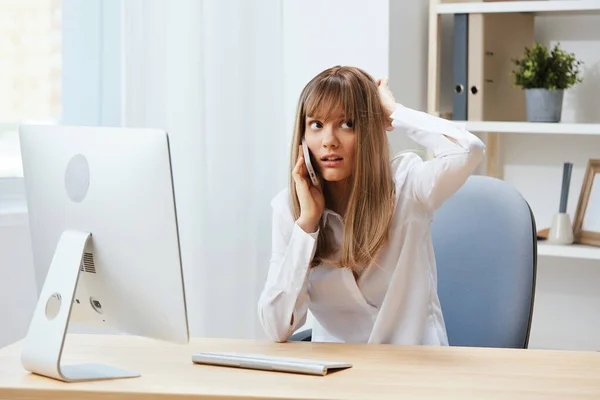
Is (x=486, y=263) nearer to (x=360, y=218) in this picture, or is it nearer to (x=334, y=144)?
(x=360, y=218)

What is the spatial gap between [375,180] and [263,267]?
1170 millimetres

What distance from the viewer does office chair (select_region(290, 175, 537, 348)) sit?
1833 millimetres

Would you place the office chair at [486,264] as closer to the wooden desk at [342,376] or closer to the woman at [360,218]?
the woman at [360,218]

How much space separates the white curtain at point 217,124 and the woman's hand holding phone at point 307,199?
0.83 meters

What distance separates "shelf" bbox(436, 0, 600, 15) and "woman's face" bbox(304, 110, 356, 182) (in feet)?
3.54

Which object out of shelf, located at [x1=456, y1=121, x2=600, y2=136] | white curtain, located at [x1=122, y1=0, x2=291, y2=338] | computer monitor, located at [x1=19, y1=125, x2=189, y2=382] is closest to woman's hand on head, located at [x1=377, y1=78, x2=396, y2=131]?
computer monitor, located at [x1=19, y1=125, x2=189, y2=382]

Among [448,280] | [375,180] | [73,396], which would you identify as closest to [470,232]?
[448,280]

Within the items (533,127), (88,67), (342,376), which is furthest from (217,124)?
(342,376)

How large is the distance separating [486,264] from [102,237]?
0.85 metres

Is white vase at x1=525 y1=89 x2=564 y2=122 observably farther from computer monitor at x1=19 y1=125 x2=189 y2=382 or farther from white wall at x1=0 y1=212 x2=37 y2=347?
computer monitor at x1=19 y1=125 x2=189 y2=382

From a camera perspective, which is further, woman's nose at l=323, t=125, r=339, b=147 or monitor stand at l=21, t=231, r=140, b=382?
woman's nose at l=323, t=125, r=339, b=147

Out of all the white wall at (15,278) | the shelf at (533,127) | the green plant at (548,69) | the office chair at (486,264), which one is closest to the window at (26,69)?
the white wall at (15,278)

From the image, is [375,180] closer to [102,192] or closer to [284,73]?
[102,192]

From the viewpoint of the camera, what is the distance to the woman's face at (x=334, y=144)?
1730 mm
